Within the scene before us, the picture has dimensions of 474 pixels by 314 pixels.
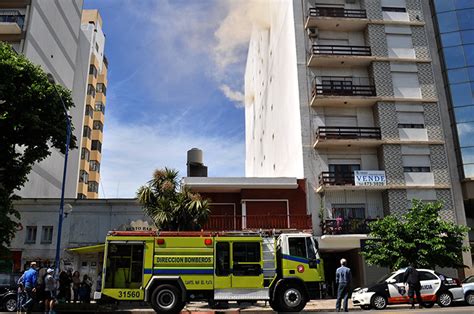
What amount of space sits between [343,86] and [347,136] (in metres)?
3.71

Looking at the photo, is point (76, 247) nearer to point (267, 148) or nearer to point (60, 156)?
point (60, 156)

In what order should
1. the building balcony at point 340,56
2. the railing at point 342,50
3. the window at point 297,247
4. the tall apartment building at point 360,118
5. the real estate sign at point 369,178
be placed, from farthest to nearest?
the railing at point 342,50
the building balcony at point 340,56
the tall apartment building at point 360,118
the real estate sign at point 369,178
the window at point 297,247

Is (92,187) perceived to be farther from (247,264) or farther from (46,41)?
(247,264)

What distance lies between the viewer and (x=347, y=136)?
2741 cm

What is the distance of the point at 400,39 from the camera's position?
2970cm

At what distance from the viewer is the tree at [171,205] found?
70.7ft

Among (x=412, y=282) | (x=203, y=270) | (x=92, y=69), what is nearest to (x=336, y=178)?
(x=412, y=282)

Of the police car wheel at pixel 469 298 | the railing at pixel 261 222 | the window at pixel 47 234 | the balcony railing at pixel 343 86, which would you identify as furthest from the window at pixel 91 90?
the police car wheel at pixel 469 298

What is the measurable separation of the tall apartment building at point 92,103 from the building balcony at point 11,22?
1643 centimetres

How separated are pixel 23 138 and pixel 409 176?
76.8 ft

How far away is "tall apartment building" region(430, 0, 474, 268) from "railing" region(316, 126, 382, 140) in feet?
18.2

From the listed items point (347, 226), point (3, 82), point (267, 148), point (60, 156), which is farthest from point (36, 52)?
point (347, 226)

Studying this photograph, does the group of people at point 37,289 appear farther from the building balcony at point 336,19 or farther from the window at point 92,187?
the window at point 92,187

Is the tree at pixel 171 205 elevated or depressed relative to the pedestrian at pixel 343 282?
elevated
